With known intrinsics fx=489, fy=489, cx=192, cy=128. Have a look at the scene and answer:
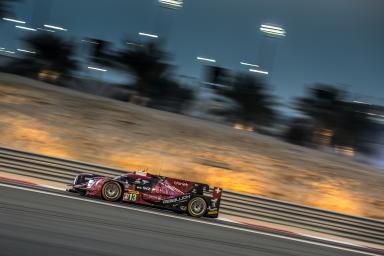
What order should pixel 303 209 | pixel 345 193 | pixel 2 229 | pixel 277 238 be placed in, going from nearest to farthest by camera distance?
pixel 2 229 → pixel 277 238 → pixel 303 209 → pixel 345 193

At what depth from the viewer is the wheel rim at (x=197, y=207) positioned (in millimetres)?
11031

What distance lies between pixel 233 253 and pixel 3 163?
9.32 m

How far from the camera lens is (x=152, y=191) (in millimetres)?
10773

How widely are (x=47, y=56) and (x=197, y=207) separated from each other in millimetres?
40840

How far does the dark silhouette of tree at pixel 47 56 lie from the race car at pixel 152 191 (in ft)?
120

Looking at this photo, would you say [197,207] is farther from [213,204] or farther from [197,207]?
[213,204]

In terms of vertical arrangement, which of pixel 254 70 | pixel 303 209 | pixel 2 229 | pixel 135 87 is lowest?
pixel 2 229

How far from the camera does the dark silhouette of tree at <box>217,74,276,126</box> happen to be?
46.0 metres

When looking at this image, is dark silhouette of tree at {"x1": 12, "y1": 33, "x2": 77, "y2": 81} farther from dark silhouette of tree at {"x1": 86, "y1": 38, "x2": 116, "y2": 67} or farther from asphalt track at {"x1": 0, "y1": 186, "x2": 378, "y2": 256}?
asphalt track at {"x1": 0, "y1": 186, "x2": 378, "y2": 256}

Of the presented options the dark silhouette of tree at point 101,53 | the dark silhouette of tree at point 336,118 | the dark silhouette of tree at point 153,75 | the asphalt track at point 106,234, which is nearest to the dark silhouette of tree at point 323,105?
the dark silhouette of tree at point 336,118

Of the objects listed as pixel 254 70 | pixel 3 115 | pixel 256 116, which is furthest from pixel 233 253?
pixel 256 116

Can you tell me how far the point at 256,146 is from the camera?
74.6 ft

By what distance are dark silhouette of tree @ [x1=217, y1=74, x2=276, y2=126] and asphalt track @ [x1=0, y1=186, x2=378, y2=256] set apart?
36695 millimetres

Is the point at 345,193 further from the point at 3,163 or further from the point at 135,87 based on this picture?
the point at 135,87
